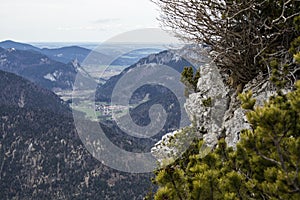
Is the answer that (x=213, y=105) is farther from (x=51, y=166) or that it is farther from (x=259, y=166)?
(x=51, y=166)

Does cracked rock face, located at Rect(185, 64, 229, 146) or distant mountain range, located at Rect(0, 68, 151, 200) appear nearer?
cracked rock face, located at Rect(185, 64, 229, 146)

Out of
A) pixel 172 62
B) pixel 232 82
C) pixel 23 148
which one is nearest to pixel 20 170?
pixel 23 148

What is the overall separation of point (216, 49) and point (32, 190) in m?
126

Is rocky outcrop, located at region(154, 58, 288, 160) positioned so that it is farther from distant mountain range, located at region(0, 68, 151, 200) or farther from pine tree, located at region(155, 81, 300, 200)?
distant mountain range, located at region(0, 68, 151, 200)

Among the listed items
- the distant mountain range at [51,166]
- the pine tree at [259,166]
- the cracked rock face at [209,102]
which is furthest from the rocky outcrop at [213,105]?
the distant mountain range at [51,166]

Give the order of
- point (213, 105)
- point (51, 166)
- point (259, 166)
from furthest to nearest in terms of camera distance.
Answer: point (51, 166) < point (213, 105) < point (259, 166)

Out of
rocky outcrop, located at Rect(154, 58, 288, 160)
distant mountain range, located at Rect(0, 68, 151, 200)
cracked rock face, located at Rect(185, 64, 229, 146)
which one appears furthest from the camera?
distant mountain range, located at Rect(0, 68, 151, 200)

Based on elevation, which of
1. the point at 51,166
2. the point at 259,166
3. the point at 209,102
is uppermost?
the point at 209,102

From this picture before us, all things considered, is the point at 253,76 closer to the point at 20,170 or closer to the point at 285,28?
the point at 285,28

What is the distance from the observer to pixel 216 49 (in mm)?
7418

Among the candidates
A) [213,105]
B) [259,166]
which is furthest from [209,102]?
[259,166]

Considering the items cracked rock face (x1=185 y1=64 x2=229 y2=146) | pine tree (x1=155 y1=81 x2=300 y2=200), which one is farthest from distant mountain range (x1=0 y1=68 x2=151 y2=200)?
pine tree (x1=155 y1=81 x2=300 y2=200)

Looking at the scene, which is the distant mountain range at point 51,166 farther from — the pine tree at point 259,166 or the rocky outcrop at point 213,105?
the pine tree at point 259,166

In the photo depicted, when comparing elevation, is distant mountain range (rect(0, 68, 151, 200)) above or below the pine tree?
below
